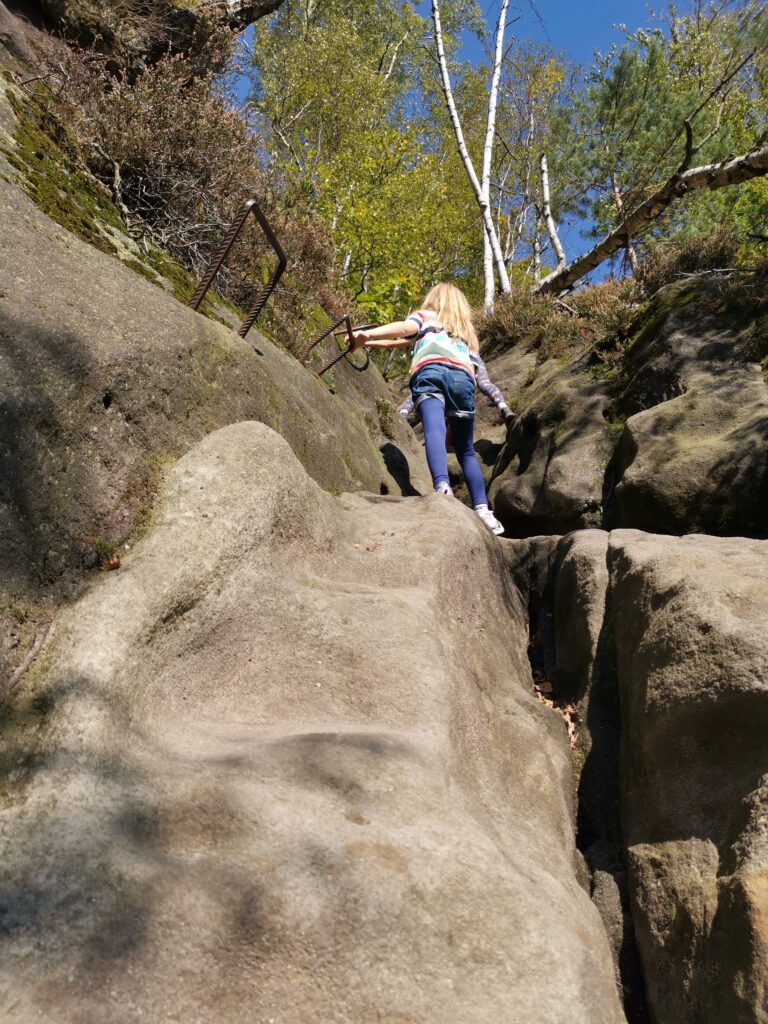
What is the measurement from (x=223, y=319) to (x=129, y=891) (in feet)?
16.0

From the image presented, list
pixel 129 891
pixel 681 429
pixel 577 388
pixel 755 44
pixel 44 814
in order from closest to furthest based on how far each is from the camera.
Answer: pixel 129 891 < pixel 44 814 < pixel 681 429 < pixel 577 388 < pixel 755 44

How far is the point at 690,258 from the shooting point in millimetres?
11297

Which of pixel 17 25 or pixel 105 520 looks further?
pixel 17 25

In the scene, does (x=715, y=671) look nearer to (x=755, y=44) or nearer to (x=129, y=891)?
(x=129, y=891)

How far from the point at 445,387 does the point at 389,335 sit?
87cm

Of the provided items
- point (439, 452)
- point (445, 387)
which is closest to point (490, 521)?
point (439, 452)

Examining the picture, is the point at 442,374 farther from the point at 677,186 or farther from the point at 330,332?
the point at 677,186

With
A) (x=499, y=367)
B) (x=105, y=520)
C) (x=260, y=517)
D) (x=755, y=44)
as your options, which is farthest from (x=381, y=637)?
(x=755, y=44)

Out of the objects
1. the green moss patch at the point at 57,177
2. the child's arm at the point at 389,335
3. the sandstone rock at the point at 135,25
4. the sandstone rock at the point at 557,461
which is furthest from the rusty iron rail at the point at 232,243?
the sandstone rock at the point at 135,25

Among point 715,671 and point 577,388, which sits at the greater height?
point 577,388

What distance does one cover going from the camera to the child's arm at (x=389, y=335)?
23.8 ft

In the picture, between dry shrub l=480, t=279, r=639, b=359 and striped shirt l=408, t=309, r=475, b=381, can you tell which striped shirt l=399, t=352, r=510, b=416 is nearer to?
striped shirt l=408, t=309, r=475, b=381

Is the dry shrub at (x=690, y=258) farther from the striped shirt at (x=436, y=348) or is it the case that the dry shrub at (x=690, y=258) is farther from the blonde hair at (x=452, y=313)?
the striped shirt at (x=436, y=348)

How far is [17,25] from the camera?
8.00 meters
